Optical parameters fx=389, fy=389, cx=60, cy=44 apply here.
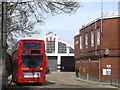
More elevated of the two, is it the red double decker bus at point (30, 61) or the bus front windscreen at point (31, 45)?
the bus front windscreen at point (31, 45)

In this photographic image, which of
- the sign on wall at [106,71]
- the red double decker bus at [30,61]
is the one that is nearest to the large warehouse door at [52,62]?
the sign on wall at [106,71]

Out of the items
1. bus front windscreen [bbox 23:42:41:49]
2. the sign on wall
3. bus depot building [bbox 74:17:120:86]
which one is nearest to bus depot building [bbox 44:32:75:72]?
bus depot building [bbox 74:17:120:86]

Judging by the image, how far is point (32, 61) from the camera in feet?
116

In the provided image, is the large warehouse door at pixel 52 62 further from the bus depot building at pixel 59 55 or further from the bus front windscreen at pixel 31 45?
the bus front windscreen at pixel 31 45

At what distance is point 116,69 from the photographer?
50781 mm

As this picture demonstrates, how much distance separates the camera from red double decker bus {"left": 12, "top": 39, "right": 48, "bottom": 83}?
1353 inches

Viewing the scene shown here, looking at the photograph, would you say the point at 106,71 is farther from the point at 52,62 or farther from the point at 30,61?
the point at 52,62

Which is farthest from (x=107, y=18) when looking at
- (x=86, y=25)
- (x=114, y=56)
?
(x=86, y=25)

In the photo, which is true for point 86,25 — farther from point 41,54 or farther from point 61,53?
point 61,53

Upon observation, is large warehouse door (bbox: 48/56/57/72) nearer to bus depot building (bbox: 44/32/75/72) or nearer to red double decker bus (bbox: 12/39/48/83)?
bus depot building (bbox: 44/32/75/72)

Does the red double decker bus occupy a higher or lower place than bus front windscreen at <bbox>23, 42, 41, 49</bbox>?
lower

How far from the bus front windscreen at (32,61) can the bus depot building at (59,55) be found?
7451 centimetres

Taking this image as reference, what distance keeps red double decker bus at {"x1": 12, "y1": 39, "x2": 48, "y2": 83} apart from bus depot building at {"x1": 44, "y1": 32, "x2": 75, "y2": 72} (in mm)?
74472

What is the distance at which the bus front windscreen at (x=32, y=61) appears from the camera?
35.0 meters
